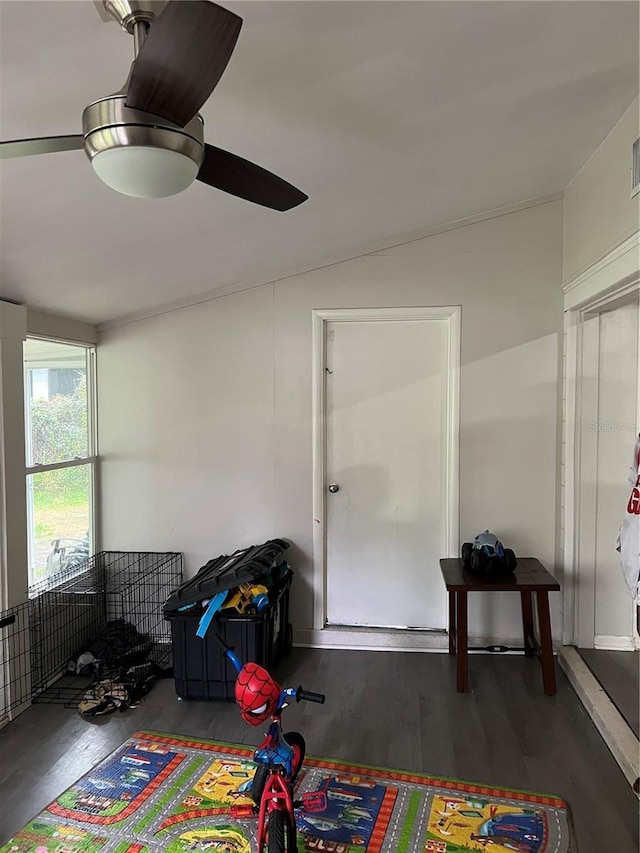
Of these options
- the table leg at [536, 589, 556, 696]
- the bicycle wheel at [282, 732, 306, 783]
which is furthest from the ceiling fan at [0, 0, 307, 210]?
the table leg at [536, 589, 556, 696]

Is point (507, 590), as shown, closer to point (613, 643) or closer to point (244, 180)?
point (613, 643)

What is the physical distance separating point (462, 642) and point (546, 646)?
439 mm

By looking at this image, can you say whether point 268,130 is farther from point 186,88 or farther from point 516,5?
point 186,88

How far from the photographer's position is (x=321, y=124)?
6.77 ft

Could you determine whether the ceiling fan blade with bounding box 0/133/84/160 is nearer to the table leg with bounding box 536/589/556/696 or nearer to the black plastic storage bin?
the black plastic storage bin

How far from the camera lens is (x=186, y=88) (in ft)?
3.79

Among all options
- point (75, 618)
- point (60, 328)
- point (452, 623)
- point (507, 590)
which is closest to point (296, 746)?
point (507, 590)

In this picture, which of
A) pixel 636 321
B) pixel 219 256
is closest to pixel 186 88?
pixel 219 256

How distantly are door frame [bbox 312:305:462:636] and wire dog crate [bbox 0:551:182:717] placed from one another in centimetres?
94

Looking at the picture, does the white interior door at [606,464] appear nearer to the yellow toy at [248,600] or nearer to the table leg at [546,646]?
the table leg at [546,646]

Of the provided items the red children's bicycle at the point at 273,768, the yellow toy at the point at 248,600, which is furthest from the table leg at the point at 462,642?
the red children's bicycle at the point at 273,768

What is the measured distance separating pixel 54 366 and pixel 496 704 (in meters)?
3.13

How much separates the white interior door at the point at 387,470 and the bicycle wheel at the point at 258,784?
5.71 feet

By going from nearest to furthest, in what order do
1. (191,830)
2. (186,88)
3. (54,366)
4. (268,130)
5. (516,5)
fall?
(186,88) → (516,5) → (268,130) → (191,830) → (54,366)
